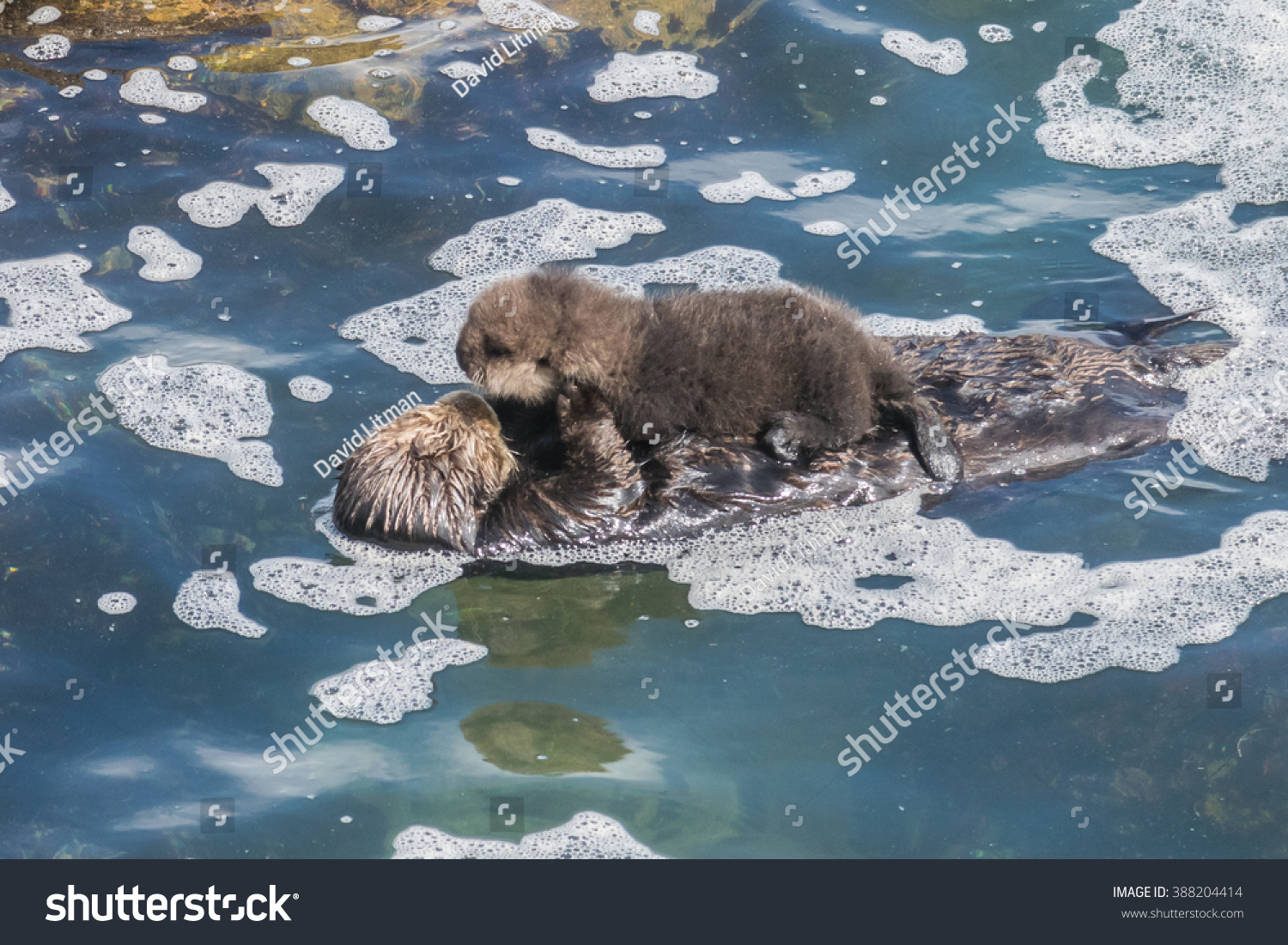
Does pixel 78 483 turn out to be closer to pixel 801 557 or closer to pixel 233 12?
pixel 801 557

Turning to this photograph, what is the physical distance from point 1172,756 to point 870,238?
3.30m

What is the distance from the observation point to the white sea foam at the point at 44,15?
24.6 ft

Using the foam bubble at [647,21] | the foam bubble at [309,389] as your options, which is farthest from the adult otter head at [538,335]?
the foam bubble at [647,21]

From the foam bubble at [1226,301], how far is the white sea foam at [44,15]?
619 centimetres

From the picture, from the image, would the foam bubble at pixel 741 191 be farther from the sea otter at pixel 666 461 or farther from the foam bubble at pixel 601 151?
the sea otter at pixel 666 461

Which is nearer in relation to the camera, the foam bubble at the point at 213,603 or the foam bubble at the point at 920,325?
the foam bubble at the point at 213,603

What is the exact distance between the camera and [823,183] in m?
6.64

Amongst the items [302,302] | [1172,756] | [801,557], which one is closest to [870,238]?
[801,557]

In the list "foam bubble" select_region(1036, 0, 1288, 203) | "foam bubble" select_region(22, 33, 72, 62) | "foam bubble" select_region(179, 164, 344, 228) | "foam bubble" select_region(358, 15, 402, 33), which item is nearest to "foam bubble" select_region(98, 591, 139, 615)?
"foam bubble" select_region(179, 164, 344, 228)

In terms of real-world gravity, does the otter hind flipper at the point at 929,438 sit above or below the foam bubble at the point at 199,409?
above

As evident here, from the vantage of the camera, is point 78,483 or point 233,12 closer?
point 78,483

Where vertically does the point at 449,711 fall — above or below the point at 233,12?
below

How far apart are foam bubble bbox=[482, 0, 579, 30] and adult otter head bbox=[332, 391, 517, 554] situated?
163 inches

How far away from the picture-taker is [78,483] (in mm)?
4715
